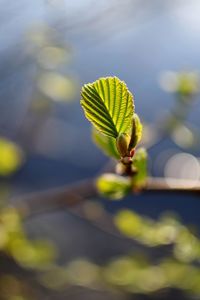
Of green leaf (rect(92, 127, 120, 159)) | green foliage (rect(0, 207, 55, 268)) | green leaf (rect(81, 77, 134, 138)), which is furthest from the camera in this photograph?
green foliage (rect(0, 207, 55, 268))

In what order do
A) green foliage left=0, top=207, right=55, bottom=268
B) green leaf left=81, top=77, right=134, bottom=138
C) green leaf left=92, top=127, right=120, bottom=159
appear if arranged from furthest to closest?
green foliage left=0, top=207, right=55, bottom=268, green leaf left=92, top=127, right=120, bottom=159, green leaf left=81, top=77, right=134, bottom=138

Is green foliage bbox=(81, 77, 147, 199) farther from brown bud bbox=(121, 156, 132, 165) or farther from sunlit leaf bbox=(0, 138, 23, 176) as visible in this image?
sunlit leaf bbox=(0, 138, 23, 176)

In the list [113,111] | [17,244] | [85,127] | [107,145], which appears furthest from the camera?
[85,127]

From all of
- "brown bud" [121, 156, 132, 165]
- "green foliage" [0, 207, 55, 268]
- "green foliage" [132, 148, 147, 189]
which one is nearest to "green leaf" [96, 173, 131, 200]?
"green foliage" [132, 148, 147, 189]

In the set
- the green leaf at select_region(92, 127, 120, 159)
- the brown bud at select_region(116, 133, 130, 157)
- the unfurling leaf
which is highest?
the green leaf at select_region(92, 127, 120, 159)

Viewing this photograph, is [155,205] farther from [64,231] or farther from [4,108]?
[4,108]

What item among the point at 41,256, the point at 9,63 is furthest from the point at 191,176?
the point at 9,63

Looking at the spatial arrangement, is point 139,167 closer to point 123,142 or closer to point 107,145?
point 107,145

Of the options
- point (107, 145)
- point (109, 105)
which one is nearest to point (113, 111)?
point (109, 105)
